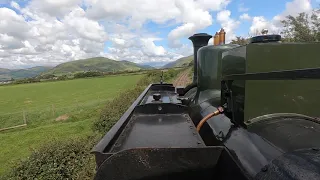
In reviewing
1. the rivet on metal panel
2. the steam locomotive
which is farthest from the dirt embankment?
the rivet on metal panel

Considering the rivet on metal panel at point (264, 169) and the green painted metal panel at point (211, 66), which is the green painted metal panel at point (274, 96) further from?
the green painted metal panel at point (211, 66)

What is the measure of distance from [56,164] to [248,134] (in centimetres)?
723

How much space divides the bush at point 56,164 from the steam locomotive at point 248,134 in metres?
5.36

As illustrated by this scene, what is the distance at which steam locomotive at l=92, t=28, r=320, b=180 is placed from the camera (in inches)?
61.2

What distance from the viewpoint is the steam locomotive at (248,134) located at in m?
1.55

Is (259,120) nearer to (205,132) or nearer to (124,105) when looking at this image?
(205,132)

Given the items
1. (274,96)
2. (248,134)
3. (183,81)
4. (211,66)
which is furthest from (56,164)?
(183,81)

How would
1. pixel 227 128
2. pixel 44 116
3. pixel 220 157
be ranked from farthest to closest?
pixel 44 116, pixel 227 128, pixel 220 157

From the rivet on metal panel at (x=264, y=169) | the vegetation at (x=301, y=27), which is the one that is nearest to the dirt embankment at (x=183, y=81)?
the vegetation at (x=301, y=27)

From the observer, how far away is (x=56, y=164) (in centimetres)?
785

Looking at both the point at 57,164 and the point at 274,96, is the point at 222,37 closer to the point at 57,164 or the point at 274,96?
the point at 274,96

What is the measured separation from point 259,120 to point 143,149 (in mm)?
1018

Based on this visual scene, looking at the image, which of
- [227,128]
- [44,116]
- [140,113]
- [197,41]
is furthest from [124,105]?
[44,116]

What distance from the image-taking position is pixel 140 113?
147 inches
